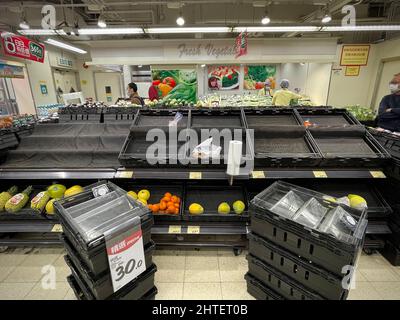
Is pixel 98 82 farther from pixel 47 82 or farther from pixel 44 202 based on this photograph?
pixel 44 202

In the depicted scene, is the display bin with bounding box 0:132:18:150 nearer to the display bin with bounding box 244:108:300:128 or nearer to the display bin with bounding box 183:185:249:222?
the display bin with bounding box 183:185:249:222

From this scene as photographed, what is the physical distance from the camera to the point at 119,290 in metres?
1.61

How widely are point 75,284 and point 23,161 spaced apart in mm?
1502

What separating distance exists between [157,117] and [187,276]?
171 centimetres

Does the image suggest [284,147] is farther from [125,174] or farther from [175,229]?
[125,174]

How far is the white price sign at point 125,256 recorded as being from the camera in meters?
1.40

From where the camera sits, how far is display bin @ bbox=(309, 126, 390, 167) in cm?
198

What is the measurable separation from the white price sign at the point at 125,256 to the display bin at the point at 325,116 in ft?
6.87

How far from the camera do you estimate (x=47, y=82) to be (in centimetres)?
788

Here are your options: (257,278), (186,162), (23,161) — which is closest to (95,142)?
(23,161)

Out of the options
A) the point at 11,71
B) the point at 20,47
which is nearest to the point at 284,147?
the point at 20,47

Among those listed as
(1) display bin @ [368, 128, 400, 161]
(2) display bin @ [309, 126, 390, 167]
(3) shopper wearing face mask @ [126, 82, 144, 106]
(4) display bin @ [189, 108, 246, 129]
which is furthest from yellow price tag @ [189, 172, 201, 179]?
(3) shopper wearing face mask @ [126, 82, 144, 106]

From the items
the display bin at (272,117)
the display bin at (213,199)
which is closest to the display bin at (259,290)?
the display bin at (213,199)

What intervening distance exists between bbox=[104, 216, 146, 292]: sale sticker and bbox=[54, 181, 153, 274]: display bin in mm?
49
